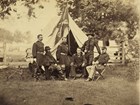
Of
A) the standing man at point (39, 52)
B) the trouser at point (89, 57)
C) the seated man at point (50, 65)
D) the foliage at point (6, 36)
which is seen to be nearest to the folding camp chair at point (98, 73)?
the trouser at point (89, 57)

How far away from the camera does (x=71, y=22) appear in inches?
161

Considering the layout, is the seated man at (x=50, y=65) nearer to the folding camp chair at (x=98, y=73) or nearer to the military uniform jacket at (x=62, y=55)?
the military uniform jacket at (x=62, y=55)

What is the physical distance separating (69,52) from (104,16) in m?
0.55

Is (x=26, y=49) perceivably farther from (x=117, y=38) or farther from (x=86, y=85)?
(x=117, y=38)

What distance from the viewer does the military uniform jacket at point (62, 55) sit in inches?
158

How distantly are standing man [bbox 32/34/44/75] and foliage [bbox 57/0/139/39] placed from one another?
1.36 ft

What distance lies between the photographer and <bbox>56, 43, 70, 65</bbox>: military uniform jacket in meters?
4.02

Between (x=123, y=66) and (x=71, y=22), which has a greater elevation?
(x=71, y=22)

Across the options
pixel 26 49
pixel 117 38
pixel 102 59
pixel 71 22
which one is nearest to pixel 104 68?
pixel 102 59

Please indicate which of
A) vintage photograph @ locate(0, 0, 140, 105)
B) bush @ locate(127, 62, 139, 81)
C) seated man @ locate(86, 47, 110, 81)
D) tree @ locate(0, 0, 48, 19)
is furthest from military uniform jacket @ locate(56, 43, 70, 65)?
bush @ locate(127, 62, 139, 81)

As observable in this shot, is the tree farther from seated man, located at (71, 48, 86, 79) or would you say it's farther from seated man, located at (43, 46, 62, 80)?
seated man, located at (71, 48, 86, 79)

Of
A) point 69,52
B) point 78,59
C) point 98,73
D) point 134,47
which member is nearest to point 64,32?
point 69,52

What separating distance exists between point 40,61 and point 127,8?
3.64ft

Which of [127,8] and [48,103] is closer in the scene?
[48,103]
